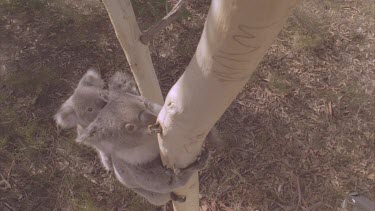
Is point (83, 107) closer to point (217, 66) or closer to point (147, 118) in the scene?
point (147, 118)

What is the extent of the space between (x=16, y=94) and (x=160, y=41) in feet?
3.94

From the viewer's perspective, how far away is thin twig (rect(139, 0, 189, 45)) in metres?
1.48

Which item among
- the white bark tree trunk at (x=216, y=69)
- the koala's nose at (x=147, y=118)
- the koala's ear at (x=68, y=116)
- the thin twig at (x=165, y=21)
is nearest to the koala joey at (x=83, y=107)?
the koala's ear at (x=68, y=116)

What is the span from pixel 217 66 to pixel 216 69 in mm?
10

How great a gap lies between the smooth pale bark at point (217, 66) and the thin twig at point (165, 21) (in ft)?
1.60

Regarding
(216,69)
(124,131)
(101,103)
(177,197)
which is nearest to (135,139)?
(124,131)

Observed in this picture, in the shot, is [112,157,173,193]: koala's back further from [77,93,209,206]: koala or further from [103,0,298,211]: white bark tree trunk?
[103,0,298,211]: white bark tree trunk

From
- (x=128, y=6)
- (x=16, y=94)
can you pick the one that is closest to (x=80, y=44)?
(x=16, y=94)

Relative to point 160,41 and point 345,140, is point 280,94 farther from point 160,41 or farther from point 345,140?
point 160,41

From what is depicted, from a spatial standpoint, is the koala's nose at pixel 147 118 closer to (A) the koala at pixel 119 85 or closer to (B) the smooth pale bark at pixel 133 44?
(A) the koala at pixel 119 85

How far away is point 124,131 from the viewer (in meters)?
1.45

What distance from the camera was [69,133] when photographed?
292cm

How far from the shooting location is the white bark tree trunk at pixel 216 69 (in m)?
0.64

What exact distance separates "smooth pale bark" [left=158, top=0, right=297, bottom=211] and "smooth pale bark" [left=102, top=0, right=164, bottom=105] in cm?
A: 56
